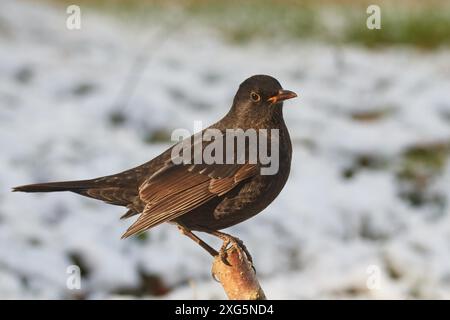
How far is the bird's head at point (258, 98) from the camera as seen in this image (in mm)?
3428

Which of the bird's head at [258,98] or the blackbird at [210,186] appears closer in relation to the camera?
the blackbird at [210,186]

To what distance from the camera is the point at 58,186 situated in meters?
3.43

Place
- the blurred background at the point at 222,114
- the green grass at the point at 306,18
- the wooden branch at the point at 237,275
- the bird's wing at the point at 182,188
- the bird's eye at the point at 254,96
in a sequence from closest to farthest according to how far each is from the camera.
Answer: the bird's wing at the point at 182,188 < the wooden branch at the point at 237,275 < the bird's eye at the point at 254,96 < the blurred background at the point at 222,114 < the green grass at the point at 306,18

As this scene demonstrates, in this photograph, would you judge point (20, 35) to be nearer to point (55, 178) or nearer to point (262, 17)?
point (262, 17)

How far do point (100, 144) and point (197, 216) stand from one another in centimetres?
342

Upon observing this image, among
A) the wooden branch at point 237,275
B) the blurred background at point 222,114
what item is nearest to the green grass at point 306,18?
the blurred background at point 222,114

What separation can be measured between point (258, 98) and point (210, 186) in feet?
1.33

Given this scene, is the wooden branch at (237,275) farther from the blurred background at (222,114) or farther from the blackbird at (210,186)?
the blurred background at (222,114)

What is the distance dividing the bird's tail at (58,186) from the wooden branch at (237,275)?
63 centimetres

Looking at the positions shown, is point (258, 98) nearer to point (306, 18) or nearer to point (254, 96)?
point (254, 96)

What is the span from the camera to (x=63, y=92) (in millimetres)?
7727

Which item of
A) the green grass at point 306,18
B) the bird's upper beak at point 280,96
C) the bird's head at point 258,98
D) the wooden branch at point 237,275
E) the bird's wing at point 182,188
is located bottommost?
the wooden branch at point 237,275

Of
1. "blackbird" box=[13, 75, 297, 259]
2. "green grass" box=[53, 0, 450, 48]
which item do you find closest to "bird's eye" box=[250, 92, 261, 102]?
"blackbird" box=[13, 75, 297, 259]

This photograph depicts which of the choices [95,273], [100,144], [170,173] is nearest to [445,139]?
[100,144]
